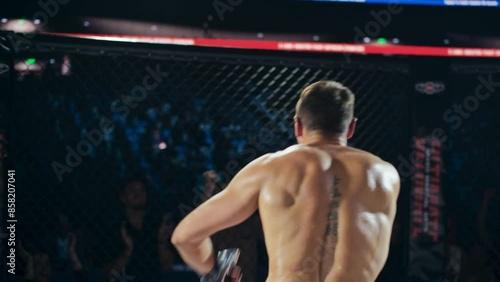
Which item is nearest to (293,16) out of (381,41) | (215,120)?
(381,41)

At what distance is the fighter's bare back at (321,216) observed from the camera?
6.59 feet

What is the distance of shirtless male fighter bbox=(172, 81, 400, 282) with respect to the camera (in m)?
2.01

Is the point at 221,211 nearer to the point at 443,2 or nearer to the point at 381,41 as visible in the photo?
the point at 381,41

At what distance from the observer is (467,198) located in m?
3.34

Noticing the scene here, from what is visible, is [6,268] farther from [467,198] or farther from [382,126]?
[467,198]

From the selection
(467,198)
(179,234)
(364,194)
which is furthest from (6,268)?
(467,198)

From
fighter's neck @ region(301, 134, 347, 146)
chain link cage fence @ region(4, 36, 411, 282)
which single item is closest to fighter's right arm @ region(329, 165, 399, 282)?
fighter's neck @ region(301, 134, 347, 146)

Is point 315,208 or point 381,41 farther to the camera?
point 381,41

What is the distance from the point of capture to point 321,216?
6.59 feet

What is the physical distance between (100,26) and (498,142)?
6.00 feet

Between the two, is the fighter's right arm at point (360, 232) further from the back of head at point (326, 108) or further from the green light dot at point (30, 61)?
the green light dot at point (30, 61)

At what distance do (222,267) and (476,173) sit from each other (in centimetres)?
178

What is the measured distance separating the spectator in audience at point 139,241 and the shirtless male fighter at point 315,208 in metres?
1.18

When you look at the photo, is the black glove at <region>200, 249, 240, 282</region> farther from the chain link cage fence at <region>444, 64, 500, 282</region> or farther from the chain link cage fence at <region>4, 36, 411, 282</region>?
the chain link cage fence at <region>444, 64, 500, 282</region>
